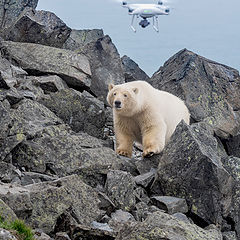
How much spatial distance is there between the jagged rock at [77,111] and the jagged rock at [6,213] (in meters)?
10.1

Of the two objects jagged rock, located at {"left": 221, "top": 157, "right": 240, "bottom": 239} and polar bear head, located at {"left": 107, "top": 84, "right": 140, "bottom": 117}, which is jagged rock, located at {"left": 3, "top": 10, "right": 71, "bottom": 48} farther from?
jagged rock, located at {"left": 221, "top": 157, "right": 240, "bottom": 239}

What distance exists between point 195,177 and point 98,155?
106 inches

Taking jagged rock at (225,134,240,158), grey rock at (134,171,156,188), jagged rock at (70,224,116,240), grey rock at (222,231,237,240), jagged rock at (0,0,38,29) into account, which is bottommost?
jagged rock at (225,134,240,158)

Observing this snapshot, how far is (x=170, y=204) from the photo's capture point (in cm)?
1297

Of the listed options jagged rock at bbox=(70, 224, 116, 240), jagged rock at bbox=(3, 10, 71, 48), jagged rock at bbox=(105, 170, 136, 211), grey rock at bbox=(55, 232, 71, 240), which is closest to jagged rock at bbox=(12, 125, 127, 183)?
jagged rock at bbox=(105, 170, 136, 211)

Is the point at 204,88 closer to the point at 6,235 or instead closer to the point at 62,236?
the point at 62,236

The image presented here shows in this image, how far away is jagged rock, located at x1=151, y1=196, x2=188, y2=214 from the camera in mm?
12883

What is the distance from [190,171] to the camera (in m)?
13.8

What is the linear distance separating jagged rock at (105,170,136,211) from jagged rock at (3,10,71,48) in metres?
15.4

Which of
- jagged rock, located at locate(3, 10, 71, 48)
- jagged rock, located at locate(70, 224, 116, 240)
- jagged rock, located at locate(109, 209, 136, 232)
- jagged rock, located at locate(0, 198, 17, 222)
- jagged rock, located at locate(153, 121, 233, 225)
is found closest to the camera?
jagged rock, located at locate(0, 198, 17, 222)

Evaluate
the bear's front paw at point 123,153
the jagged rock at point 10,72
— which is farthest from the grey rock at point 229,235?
the jagged rock at point 10,72

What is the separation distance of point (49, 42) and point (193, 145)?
47.6ft

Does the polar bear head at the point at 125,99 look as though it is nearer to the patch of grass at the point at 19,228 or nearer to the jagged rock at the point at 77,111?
the jagged rock at the point at 77,111

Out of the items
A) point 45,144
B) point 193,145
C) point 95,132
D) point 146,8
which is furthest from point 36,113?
point 146,8
